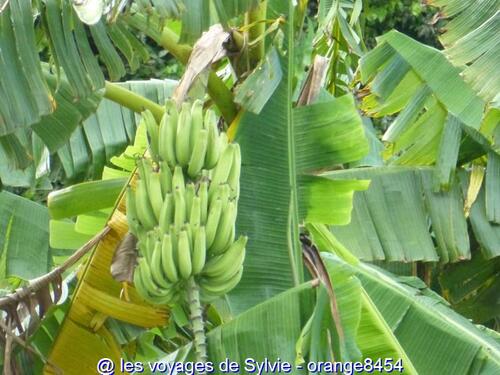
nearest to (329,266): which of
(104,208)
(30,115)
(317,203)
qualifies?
(317,203)

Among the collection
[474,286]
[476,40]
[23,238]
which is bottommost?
[474,286]

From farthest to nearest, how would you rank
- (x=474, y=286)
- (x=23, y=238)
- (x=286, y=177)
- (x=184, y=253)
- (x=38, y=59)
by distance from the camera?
(x=474, y=286) < (x=23, y=238) < (x=286, y=177) < (x=38, y=59) < (x=184, y=253)

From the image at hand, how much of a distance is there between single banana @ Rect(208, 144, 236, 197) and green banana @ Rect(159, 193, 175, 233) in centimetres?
8

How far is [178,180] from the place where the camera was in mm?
1512

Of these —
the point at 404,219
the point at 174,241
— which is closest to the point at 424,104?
the point at 404,219

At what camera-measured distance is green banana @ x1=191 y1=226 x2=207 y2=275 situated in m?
1.48

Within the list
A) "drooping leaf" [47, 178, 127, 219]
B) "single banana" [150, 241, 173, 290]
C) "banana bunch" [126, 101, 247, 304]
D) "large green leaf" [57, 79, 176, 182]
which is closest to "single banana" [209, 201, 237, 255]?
"banana bunch" [126, 101, 247, 304]

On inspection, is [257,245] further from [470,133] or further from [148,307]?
[470,133]

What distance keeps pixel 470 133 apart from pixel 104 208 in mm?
1068

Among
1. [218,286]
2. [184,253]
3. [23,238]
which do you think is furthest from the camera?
[23,238]

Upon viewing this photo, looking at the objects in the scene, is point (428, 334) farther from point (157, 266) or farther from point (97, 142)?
point (97, 142)

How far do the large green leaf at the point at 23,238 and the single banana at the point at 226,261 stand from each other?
0.79 metres

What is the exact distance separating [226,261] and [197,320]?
12cm

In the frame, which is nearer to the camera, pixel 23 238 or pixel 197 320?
pixel 197 320
